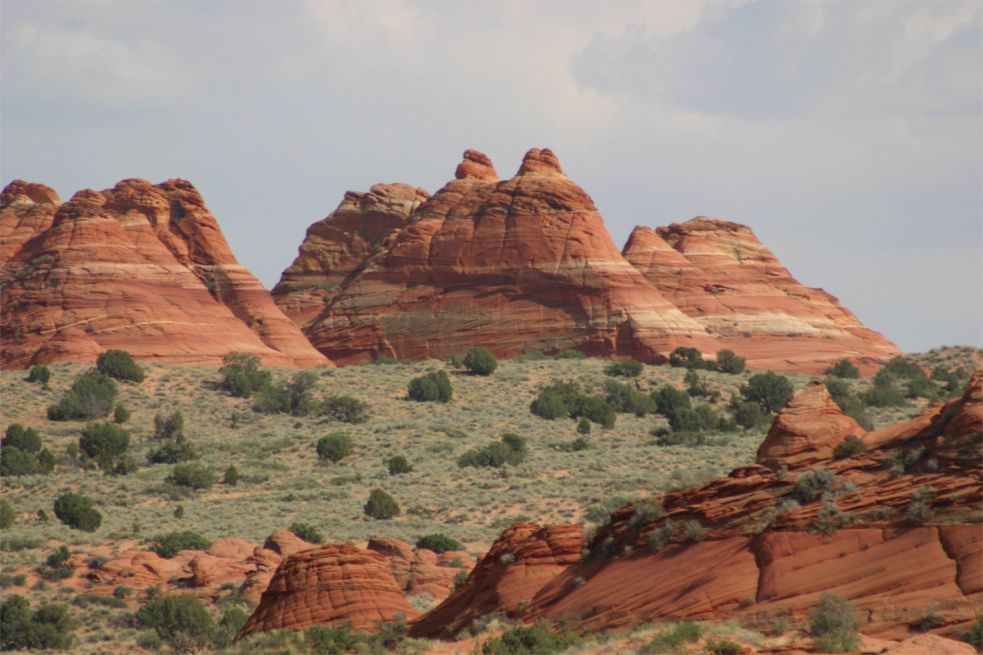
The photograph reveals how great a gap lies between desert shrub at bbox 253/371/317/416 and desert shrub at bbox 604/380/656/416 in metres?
15.9

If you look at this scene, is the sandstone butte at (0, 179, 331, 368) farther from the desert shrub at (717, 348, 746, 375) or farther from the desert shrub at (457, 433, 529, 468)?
the desert shrub at (457, 433, 529, 468)

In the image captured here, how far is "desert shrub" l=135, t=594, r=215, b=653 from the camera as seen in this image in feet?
135

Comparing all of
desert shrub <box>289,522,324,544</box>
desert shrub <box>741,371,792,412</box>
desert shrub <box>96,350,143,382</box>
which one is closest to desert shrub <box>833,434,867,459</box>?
desert shrub <box>289,522,324,544</box>

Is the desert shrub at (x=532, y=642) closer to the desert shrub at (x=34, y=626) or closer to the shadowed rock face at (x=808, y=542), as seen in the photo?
the shadowed rock face at (x=808, y=542)

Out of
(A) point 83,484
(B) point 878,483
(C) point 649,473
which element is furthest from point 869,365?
(B) point 878,483

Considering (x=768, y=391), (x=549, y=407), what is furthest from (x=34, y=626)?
(x=768, y=391)

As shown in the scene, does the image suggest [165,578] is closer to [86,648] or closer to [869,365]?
[86,648]

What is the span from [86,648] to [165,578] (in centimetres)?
641

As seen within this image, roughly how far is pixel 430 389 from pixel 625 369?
1260 centimetres

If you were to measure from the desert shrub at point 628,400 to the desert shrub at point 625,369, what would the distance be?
13.2 ft

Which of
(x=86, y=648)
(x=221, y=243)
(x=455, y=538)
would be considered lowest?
(x=86, y=648)

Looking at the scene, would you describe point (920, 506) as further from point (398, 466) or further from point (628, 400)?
point (628, 400)

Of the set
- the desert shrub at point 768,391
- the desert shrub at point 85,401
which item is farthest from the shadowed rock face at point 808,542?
the desert shrub at point 768,391

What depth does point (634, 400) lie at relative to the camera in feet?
286
